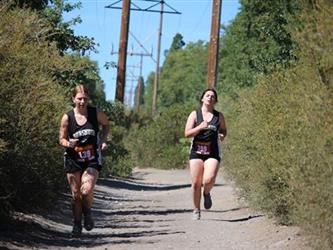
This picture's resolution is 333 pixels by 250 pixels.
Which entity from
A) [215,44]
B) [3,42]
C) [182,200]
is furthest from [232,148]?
[215,44]

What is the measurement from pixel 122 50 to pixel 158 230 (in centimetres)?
1620

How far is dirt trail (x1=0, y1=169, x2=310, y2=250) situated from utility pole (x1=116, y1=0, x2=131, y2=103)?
9432 millimetres

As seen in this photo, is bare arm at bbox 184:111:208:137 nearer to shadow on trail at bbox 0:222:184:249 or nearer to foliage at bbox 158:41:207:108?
shadow on trail at bbox 0:222:184:249

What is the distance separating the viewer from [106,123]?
11.4 m

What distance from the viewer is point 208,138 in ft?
41.9

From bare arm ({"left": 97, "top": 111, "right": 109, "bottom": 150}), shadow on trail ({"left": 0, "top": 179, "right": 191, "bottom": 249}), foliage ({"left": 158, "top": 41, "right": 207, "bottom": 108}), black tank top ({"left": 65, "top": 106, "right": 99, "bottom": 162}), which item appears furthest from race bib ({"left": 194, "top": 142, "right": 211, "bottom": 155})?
foliage ({"left": 158, "top": 41, "right": 207, "bottom": 108})

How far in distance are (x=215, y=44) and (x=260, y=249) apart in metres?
17.0

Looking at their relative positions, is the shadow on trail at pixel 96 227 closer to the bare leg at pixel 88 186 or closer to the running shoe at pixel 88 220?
the running shoe at pixel 88 220

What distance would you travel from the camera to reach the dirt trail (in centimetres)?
1072

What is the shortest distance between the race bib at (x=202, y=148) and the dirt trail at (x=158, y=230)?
1166 mm

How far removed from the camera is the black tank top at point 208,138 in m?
12.7

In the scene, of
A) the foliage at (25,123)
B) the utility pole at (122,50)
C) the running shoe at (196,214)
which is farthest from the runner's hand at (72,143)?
the utility pole at (122,50)

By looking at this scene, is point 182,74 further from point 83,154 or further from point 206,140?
point 83,154

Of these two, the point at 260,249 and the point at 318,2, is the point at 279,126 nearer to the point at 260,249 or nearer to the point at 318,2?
the point at 260,249
